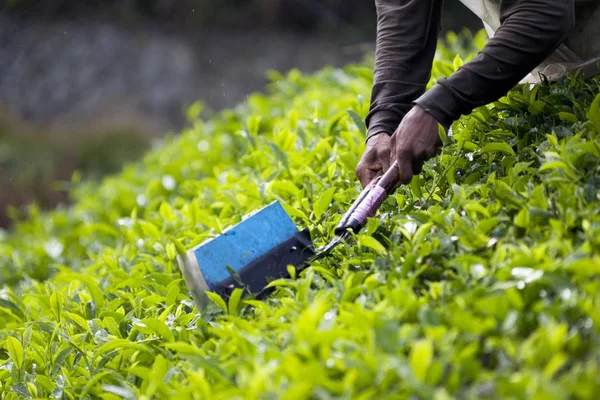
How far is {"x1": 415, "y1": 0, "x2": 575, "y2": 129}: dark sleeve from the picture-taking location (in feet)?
7.17

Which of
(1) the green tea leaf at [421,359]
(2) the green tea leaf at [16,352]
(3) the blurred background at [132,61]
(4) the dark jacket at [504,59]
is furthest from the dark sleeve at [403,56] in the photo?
(3) the blurred background at [132,61]

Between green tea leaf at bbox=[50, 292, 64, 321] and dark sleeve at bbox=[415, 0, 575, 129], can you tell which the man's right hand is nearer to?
dark sleeve at bbox=[415, 0, 575, 129]

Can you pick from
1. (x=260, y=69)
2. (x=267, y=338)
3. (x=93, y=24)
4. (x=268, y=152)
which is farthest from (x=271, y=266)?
(x=93, y=24)

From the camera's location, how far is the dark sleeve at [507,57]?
2186 millimetres

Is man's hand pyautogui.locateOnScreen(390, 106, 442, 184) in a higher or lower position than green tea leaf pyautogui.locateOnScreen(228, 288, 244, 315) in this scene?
higher

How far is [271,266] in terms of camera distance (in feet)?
7.62

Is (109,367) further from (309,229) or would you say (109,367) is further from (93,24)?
(93,24)

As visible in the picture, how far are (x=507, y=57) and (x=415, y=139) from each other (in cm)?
39

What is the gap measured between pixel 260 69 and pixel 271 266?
1094 cm

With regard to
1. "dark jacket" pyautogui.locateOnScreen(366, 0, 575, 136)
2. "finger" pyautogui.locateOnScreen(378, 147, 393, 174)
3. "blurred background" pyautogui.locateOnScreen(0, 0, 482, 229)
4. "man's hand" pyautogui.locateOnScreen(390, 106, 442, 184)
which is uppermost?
"blurred background" pyautogui.locateOnScreen(0, 0, 482, 229)

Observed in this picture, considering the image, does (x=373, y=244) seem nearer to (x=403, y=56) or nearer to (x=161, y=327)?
(x=161, y=327)

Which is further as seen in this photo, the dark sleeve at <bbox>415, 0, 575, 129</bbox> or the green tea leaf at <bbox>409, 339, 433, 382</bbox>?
the dark sleeve at <bbox>415, 0, 575, 129</bbox>

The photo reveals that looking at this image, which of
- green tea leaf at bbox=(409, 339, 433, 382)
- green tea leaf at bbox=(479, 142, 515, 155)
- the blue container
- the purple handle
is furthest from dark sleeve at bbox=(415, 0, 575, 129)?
green tea leaf at bbox=(409, 339, 433, 382)

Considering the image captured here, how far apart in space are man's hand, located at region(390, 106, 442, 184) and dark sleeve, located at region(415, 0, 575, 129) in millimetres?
32
